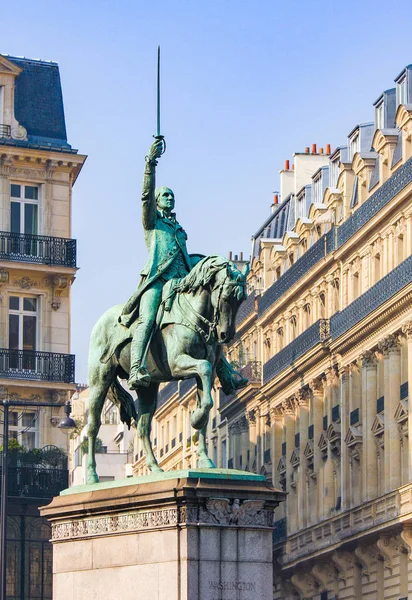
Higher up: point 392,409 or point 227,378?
point 392,409

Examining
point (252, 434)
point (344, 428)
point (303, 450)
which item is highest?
point (252, 434)

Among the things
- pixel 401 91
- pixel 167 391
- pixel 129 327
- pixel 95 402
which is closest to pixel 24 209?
pixel 401 91

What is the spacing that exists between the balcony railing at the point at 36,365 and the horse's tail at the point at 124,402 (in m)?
32.0

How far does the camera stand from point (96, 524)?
78.3 ft

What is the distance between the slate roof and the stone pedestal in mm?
36013

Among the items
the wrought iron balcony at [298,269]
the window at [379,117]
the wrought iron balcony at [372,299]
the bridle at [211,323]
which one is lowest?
the bridle at [211,323]

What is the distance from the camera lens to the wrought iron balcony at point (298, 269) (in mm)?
75125

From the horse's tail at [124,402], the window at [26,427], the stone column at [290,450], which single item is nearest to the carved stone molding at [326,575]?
the stone column at [290,450]

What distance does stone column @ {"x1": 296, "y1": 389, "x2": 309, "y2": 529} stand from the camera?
256 ft

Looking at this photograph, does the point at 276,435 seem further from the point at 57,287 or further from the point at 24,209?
the point at 24,209

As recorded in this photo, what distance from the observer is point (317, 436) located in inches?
2992

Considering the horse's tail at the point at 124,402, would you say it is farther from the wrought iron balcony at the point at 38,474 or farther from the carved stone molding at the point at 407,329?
the carved stone molding at the point at 407,329

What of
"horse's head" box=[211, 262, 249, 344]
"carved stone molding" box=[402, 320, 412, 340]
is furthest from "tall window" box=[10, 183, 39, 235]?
"horse's head" box=[211, 262, 249, 344]

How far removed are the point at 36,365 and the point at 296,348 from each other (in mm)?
22859
